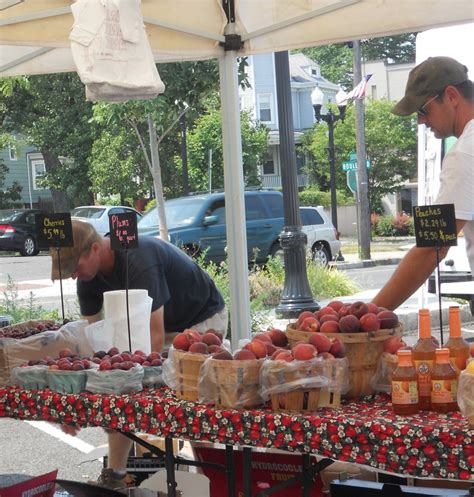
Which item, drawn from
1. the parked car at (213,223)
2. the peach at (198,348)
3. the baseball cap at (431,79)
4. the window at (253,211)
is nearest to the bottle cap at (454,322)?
the peach at (198,348)

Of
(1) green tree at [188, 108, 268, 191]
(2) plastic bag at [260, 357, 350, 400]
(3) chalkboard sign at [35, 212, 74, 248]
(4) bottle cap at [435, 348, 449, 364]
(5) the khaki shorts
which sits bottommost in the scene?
(5) the khaki shorts

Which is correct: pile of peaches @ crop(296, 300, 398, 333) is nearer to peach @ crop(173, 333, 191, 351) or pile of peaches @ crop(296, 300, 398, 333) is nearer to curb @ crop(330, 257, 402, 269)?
peach @ crop(173, 333, 191, 351)

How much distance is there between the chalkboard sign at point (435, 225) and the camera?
9.94 feet

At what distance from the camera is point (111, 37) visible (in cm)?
344

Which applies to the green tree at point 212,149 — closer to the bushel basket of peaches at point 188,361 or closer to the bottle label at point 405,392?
the bushel basket of peaches at point 188,361

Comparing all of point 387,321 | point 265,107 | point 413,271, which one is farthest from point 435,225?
point 265,107

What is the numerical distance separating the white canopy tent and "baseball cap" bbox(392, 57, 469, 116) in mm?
1167

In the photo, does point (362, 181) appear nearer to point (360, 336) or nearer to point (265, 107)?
point (360, 336)

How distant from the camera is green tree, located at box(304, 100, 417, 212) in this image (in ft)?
120

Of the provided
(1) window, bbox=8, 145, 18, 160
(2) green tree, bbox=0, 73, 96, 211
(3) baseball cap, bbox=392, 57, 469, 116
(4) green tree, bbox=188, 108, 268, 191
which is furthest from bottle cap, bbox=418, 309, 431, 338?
(4) green tree, bbox=188, 108, 268, 191

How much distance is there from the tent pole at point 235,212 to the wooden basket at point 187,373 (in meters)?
2.05

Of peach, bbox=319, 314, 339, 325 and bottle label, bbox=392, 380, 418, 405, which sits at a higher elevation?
peach, bbox=319, 314, 339, 325

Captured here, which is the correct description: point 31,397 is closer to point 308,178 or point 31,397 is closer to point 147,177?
point 147,177

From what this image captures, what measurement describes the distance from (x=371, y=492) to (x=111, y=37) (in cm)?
193
